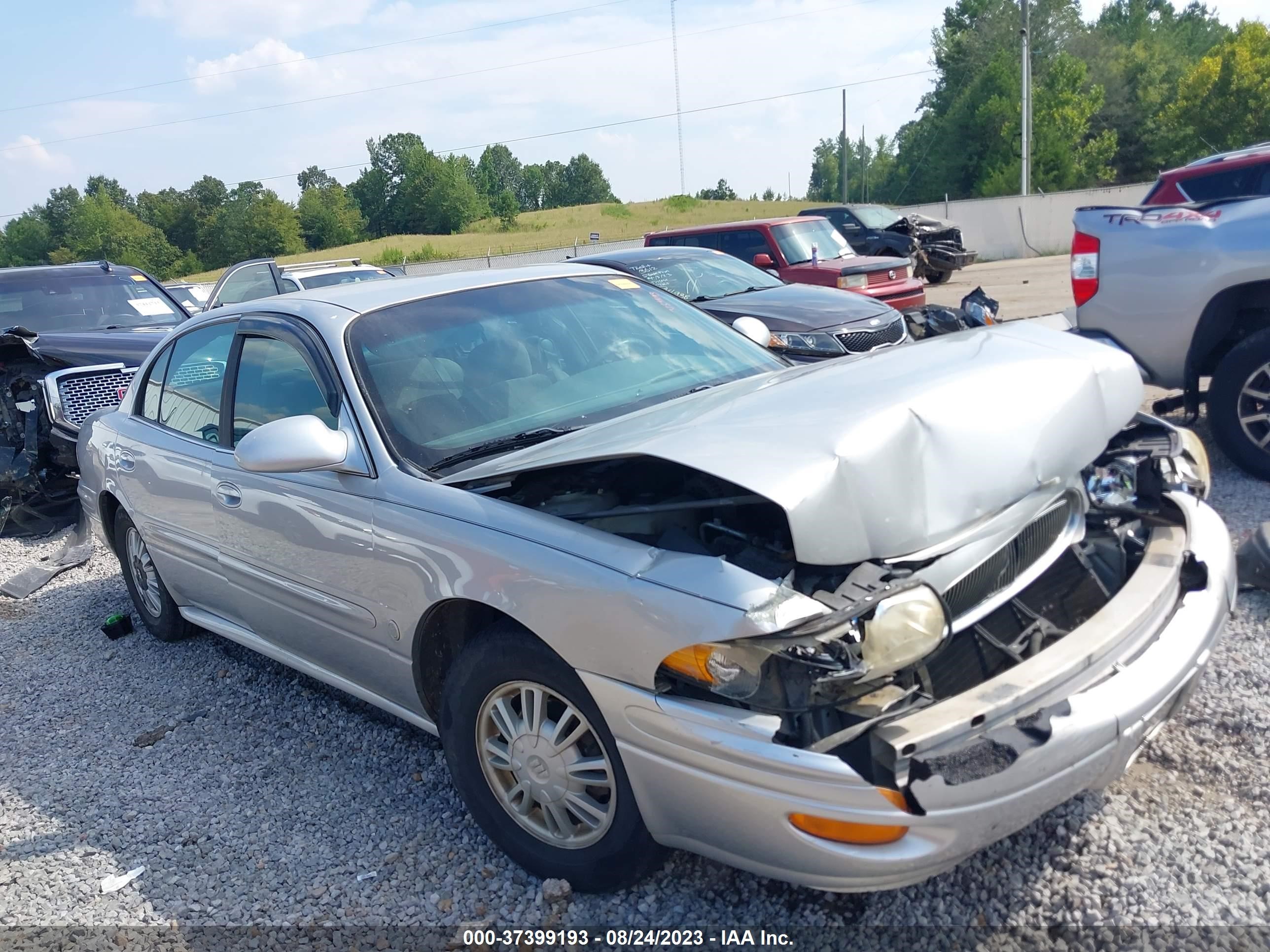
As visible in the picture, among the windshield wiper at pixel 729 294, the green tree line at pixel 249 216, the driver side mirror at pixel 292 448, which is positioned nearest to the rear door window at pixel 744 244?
the windshield wiper at pixel 729 294

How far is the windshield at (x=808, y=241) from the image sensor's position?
12.1 meters

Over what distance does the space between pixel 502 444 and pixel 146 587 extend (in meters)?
2.90

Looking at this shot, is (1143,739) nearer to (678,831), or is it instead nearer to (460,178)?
(678,831)

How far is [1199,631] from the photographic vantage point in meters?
2.52

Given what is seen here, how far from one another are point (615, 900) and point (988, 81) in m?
61.3

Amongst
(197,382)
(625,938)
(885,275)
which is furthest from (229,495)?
(885,275)

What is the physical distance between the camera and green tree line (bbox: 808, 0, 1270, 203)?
45469 millimetres

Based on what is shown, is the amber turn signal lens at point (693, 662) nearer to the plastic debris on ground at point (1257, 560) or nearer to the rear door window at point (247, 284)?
the plastic debris on ground at point (1257, 560)

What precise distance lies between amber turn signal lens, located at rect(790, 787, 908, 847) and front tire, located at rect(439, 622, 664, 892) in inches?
19.9

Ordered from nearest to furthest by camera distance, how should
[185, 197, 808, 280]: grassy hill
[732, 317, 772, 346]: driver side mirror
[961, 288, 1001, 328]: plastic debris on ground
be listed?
[732, 317, 772, 346]: driver side mirror
[961, 288, 1001, 328]: plastic debris on ground
[185, 197, 808, 280]: grassy hill

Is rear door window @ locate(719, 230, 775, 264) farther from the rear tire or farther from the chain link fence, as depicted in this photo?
the chain link fence

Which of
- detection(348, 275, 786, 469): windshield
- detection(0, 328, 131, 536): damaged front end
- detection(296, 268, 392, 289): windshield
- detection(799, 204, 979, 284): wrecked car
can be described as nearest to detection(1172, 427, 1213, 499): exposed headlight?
detection(348, 275, 786, 469): windshield

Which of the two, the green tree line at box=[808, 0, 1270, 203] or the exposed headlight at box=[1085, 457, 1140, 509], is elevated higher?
the green tree line at box=[808, 0, 1270, 203]

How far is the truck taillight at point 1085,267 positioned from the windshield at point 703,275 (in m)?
3.65
